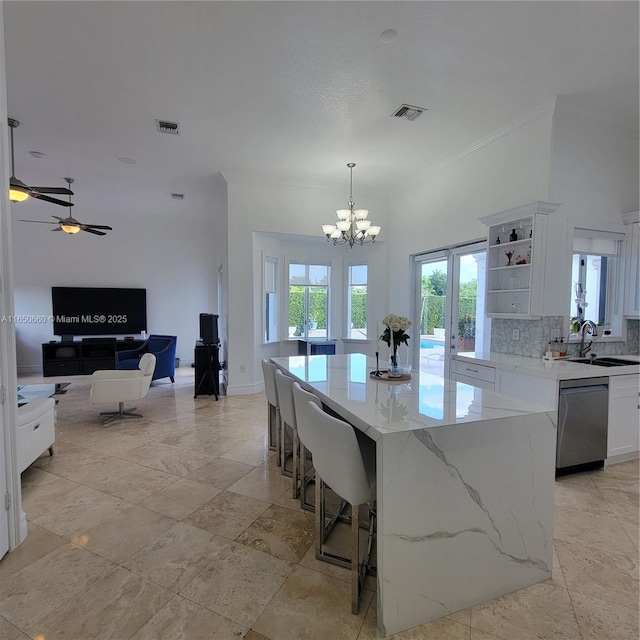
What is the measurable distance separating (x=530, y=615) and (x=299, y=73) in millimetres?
3933

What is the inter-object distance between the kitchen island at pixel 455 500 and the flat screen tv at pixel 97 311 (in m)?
7.39

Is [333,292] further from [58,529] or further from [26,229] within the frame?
[26,229]

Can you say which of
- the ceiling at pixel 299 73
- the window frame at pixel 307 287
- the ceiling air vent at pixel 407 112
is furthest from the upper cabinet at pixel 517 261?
the window frame at pixel 307 287

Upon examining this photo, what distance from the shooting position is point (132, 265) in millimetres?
8125

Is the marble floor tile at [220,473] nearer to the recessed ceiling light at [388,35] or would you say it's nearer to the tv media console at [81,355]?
the recessed ceiling light at [388,35]

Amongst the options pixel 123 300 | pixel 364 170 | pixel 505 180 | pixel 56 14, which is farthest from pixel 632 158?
pixel 123 300

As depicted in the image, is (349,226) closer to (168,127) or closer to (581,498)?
(168,127)

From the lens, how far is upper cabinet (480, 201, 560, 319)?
3527 millimetres

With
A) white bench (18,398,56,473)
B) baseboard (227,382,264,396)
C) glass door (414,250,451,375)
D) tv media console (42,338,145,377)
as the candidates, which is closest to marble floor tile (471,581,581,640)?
white bench (18,398,56,473)

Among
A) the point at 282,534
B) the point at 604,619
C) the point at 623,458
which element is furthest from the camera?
the point at 623,458

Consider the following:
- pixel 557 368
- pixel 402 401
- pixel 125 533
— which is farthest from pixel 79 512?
pixel 557 368

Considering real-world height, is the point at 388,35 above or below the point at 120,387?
above

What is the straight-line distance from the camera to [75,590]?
5.98 feet

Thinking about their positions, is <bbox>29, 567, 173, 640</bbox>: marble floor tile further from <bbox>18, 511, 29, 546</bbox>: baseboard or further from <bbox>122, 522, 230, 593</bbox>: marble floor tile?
<bbox>18, 511, 29, 546</bbox>: baseboard
